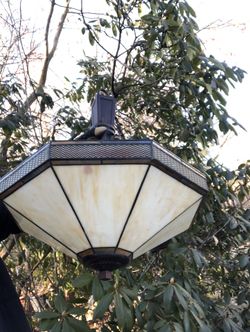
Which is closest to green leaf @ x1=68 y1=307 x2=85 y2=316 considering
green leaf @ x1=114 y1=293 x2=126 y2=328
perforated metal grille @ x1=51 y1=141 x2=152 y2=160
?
green leaf @ x1=114 y1=293 x2=126 y2=328

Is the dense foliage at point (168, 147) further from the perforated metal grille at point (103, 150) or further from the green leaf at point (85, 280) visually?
the perforated metal grille at point (103, 150)

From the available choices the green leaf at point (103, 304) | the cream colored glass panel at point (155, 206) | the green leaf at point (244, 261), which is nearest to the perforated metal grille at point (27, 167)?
the cream colored glass panel at point (155, 206)

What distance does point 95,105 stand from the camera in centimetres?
118

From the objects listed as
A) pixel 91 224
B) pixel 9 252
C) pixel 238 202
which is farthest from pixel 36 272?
pixel 91 224

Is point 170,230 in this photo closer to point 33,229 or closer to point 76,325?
point 33,229

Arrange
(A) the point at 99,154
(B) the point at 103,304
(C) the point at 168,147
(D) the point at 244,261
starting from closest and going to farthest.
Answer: (A) the point at 99,154
(B) the point at 103,304
(D) the point at 244,261
(C) the point at 168,147

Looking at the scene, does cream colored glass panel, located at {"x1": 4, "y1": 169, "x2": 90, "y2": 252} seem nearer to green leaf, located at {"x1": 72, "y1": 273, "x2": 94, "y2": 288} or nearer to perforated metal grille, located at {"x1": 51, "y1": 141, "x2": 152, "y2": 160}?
perforated metal grille, located at {"x1": 51, "y1": 141, "x2": 152, "y2": 160}

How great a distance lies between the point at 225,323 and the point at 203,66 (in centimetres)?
114

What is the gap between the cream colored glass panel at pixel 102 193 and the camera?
90 cm

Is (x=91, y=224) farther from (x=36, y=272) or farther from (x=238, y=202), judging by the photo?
(x=36, y=272)

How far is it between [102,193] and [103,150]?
0.08m

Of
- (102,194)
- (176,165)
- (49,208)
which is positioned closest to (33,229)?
(49,208)

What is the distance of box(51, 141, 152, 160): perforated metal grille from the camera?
900 millimetres

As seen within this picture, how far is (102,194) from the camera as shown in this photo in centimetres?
92
